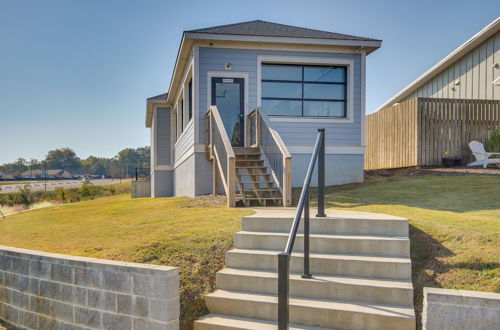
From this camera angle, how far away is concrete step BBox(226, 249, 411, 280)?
427 cm

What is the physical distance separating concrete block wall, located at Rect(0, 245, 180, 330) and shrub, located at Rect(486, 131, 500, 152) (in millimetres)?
11915

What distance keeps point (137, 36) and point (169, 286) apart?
15158 mm

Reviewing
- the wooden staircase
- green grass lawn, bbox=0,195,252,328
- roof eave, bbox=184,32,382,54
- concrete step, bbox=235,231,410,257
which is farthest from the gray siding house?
concrete step, bbox=235,231,410,257

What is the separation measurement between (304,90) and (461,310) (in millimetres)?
9239

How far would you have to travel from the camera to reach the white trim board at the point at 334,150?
37.1 ft

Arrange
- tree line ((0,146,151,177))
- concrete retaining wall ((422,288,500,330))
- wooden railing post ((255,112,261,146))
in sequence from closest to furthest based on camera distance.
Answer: concrete retaining wall ((422,288,500,330)) → wooden railing post ((255,112,261,146)) → tree line ((0,146,151,177))

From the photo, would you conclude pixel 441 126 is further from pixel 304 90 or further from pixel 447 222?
pixel 447 222

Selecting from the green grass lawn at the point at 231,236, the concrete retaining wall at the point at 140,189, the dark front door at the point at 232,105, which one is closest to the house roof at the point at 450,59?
the green grass lawn at the point at 231,236

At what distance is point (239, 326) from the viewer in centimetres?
396

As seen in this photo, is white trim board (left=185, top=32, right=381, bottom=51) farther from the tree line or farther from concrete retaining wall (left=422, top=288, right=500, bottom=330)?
the tree line

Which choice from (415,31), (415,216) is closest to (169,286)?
(415,216)

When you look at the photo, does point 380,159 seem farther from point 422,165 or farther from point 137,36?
point 137,36

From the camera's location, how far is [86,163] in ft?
442

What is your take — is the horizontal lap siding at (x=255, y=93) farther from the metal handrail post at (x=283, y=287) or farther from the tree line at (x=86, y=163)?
the tree line at (x=86, y=163)
